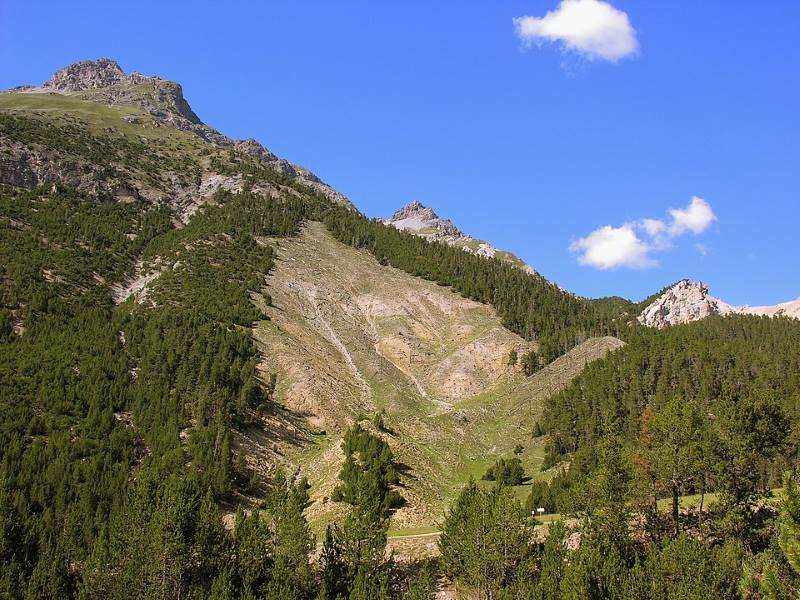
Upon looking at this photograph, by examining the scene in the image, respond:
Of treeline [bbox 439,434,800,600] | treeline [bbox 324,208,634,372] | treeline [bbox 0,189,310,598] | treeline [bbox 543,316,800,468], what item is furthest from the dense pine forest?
treeline [bbox 324,208,634,372]

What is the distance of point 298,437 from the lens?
2479 inches

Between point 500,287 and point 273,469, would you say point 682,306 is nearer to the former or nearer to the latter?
point 500,287

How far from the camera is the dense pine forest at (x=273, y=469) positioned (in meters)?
31.5

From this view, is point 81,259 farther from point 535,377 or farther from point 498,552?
point 498,552

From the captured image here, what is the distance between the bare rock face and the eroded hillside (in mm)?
83090

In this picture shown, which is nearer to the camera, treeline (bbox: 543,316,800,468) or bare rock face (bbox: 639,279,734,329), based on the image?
treeline (bbox: 543,316,800,468)

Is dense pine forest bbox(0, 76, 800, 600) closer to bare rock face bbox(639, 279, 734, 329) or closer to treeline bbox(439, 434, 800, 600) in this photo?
treeline bbox(439, 434, 800, 600)

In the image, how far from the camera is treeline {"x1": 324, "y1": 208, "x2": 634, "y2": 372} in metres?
103

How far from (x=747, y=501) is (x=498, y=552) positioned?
1650 cm

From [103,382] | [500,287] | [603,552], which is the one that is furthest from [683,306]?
[103,382]

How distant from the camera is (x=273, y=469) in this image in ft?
184

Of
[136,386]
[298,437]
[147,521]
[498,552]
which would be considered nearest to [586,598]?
[498,552]

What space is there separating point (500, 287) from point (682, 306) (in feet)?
261

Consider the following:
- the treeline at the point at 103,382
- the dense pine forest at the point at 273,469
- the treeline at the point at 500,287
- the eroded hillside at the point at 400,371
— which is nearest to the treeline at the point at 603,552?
the dense pine forest at the point at 273,469
